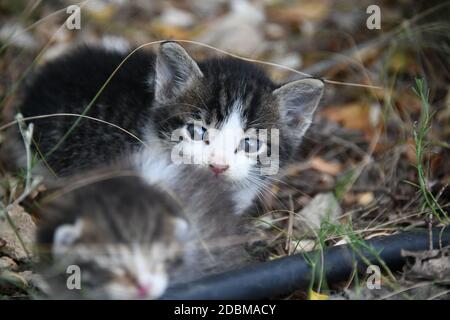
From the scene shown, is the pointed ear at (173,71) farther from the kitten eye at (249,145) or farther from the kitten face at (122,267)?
the kitten face at (122,267)

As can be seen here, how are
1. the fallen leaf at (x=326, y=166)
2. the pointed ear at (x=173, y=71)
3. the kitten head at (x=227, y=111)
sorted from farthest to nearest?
the fallen leaf at (x=326, y=166)
the pointed ear at (x=173, y=71)
the kitten head at (x=227, y=111)

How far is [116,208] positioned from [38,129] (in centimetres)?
144

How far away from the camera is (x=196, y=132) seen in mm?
3154

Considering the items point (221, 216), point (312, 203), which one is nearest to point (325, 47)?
point (312, 203)

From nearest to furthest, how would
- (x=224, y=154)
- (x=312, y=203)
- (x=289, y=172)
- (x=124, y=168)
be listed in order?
(x=124, y=168)
(x=224, y=154)
(x=312, y=203)
(x=289, y=172)

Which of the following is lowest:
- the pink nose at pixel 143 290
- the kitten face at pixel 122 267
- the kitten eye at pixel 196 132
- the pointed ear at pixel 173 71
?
the pink nose at pixel 143 290

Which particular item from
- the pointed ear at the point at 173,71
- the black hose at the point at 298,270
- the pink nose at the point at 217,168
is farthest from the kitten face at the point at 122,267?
the pointed ear at the point at 173,71

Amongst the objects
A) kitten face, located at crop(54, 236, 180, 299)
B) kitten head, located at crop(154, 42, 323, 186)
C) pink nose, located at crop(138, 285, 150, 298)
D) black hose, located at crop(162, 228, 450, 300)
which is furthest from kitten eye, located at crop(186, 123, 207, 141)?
pink nose, located at crop(138, 285, 150, 298)

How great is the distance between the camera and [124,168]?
2551 millimetres

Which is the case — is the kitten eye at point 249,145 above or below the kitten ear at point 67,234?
above

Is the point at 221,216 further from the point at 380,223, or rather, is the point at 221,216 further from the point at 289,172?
the point at 289,172

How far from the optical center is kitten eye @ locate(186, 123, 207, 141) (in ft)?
10.3

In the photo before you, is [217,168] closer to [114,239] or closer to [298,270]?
[298,270]

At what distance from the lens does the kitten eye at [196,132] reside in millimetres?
3142
